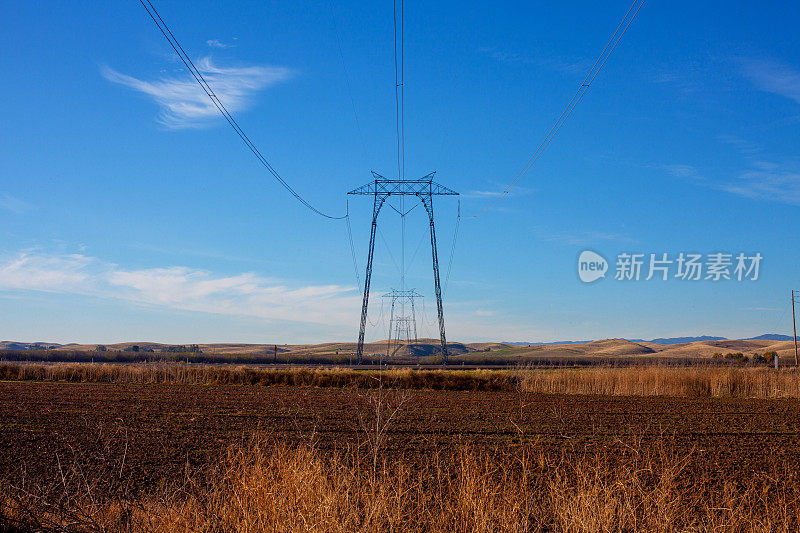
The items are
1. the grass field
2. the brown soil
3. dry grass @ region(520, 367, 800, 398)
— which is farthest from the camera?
dry grass @ region(520, 367, 800, 398)

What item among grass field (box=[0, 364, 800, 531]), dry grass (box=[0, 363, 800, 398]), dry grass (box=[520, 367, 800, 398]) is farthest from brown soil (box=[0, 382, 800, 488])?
dry grass (box=[0, 363, 800, 398])

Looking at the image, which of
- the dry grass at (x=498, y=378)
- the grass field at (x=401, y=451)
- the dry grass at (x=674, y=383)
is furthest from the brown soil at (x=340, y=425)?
the dry grass at (x=498, y=378)

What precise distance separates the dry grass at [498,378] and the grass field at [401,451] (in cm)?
13

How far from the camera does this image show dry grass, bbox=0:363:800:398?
39219mm

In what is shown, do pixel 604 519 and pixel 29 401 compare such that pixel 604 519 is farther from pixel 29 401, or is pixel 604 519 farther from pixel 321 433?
pixel 29 401

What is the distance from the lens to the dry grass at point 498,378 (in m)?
39.2

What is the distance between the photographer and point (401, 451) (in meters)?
16.5

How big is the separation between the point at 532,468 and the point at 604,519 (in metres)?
7.03

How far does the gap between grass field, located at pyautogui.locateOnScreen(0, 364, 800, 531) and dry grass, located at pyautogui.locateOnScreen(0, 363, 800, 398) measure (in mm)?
132

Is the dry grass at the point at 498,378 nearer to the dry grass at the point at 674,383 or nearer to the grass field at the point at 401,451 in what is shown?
the dry grass at the point at 674,383

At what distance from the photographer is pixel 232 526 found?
302 inches

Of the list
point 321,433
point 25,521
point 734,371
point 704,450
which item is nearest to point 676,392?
point 734,371

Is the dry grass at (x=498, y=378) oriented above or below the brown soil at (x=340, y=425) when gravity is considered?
above

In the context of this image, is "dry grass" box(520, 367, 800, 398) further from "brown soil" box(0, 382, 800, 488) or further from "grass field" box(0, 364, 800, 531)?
"brown soil" box(0, 382, 800, 488)
